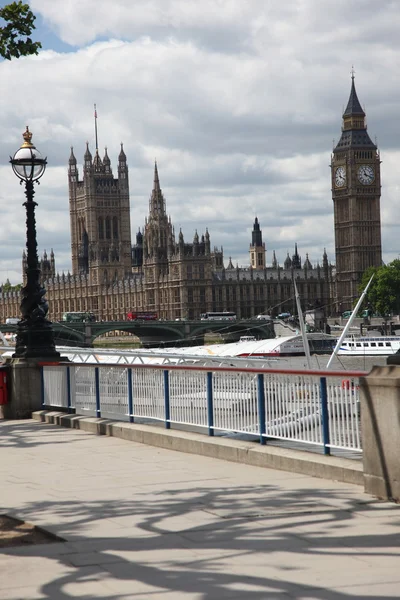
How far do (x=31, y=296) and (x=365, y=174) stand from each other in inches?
5863

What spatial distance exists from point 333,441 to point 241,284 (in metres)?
149

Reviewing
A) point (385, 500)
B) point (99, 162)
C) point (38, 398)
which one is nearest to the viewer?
point (385, 500)

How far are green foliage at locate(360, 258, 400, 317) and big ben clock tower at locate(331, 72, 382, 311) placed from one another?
78.8 feet

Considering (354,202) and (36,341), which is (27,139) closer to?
(36,341)

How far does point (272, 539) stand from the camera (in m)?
6.61

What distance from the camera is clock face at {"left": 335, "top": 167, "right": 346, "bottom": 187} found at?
16138 centimetres

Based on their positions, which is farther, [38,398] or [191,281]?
[191,281]

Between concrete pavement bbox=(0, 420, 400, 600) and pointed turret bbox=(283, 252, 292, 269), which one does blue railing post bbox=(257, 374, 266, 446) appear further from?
pointed turret bbox=(283, 252, 292, 269)

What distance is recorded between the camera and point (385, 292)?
133 metres

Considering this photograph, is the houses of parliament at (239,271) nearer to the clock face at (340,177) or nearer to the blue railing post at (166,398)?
the clock face at (340,177)

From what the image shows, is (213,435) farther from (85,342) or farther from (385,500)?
(85,342)

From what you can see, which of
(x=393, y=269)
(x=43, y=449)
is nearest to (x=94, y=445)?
(x=43, y=449)

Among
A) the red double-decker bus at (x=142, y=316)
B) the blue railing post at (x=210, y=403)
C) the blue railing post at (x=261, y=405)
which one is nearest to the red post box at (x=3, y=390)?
the blue railing post at (x=210, y=403)

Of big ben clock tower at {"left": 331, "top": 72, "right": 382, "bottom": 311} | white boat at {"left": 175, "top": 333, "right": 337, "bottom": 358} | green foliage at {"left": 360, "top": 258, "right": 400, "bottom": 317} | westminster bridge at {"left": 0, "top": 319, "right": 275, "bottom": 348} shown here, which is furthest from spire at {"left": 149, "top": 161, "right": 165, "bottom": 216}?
white boat at {"left": 175, "top": 333, "right": 337, "bottom": 358}
